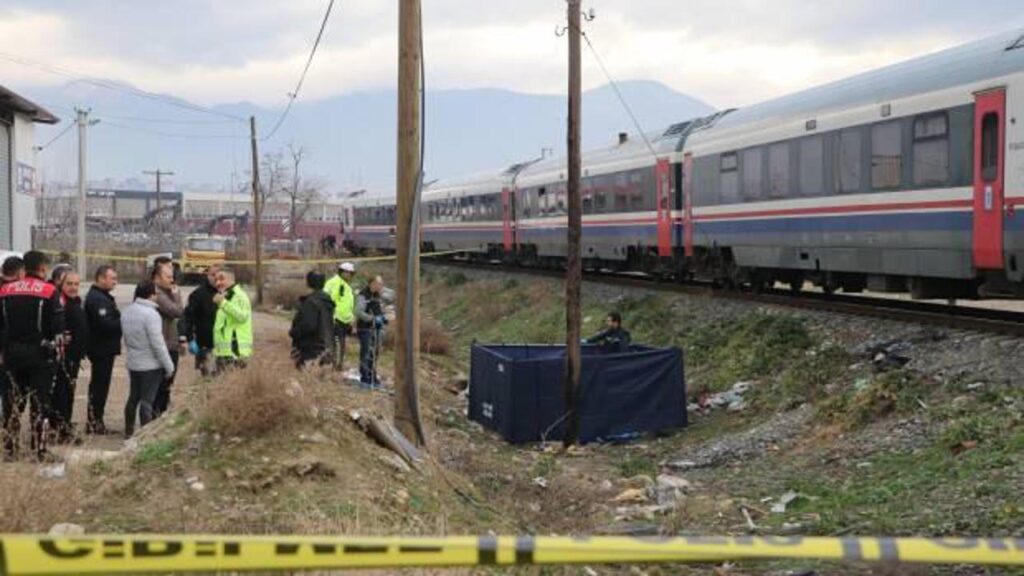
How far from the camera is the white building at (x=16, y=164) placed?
93.6 feet

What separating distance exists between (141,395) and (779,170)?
11.2 m

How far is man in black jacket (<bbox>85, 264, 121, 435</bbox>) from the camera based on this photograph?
10.0 metres

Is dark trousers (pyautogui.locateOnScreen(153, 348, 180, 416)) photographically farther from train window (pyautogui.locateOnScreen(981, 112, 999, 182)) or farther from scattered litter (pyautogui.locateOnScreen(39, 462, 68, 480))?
train window (pyautogui.locateOnScreen(981, 112, 999, 182))

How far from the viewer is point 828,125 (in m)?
16.2

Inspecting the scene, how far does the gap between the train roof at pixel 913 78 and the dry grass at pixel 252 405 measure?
28.1ft

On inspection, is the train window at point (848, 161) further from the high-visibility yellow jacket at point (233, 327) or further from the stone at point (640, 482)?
the high-visibility yellow jacket at point (233, 327)

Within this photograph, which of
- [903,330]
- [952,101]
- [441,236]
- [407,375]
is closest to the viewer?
[407,375]

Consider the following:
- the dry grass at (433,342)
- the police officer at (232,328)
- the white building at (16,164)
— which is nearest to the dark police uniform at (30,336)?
the police officer at (232,328)

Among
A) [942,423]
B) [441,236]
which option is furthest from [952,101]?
[441,236]

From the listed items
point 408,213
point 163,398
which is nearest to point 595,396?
point 408,213

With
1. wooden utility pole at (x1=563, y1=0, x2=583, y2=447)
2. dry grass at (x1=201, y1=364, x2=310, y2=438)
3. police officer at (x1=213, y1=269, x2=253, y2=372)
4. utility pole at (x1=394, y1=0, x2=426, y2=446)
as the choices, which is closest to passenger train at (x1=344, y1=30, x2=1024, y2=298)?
wooden utility pole at (x1=563, y1=0, x2=583, y2=447)

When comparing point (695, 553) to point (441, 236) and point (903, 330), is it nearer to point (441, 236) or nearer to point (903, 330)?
point (903, 330)

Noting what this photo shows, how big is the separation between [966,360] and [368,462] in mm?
7037

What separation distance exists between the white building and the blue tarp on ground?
1657cm
